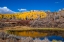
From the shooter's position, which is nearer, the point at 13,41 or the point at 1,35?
the point at 13,41

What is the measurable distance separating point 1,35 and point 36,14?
17010 centimetres

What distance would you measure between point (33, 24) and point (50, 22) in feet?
33.3

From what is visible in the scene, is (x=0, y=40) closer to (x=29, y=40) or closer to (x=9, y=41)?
(x=9, y=41)

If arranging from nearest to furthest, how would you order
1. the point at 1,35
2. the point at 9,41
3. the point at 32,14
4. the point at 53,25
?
the point at 9,41
the point at 1,35
the point at 53,25
the point at 32,14

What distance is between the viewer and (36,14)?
192500 millimetres

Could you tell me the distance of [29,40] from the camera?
20.9 meters

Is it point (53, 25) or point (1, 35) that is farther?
point (53, 25)

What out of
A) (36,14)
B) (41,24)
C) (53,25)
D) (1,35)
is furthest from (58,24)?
(36,14)

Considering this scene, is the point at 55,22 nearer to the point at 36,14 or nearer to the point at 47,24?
the point at 47,24

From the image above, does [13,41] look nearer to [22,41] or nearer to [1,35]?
[22,41]

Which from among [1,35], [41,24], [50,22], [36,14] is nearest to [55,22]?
[50,22]

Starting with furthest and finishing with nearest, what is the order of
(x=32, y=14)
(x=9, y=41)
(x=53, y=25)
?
1. (x=32, y=14)
2. (x=53, y=25)
3. (x=9, y=41)

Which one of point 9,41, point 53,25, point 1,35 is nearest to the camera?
→ point 9,41

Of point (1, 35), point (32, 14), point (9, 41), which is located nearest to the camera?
point (9, 41)
